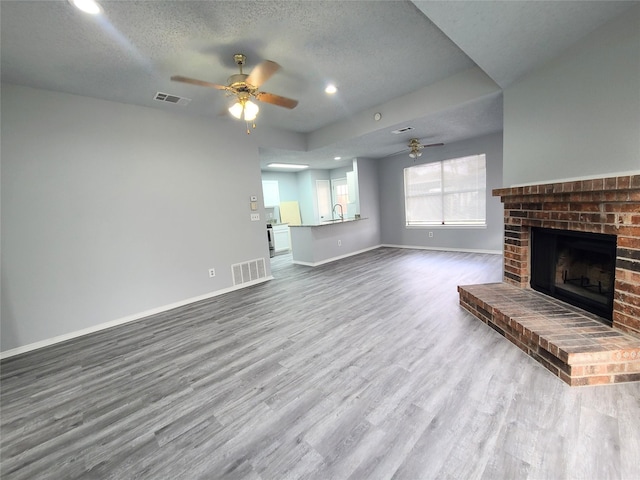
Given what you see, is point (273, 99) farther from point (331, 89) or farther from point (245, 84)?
point (331, 89)

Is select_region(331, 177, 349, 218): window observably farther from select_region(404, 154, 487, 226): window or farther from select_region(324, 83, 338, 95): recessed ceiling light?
select_region(324, 83, 338, 95): recessed ceiling light

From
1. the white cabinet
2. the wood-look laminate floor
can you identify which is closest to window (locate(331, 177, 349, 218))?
the white cabinet

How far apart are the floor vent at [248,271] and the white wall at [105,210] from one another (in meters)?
0.13

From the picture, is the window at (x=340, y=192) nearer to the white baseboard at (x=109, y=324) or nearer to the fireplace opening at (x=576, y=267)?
the white baseboard at (x=109, y=324)

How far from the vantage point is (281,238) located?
26.1 feet

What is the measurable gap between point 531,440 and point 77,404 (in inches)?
116

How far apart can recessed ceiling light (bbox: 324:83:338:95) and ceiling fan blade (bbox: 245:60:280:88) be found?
3.47 ft

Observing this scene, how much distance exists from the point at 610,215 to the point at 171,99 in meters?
4.54

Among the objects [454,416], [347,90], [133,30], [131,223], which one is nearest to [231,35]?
[133,30]

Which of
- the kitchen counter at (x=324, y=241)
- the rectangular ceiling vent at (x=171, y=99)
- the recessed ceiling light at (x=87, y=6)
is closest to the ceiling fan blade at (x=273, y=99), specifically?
the recessed ceiling light at (x=87, y=6)

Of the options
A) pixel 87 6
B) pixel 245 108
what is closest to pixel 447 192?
pixel 245 108

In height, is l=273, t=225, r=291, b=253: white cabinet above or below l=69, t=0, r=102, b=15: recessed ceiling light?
below

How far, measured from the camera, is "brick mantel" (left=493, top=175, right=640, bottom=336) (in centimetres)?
171

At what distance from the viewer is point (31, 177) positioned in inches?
108
